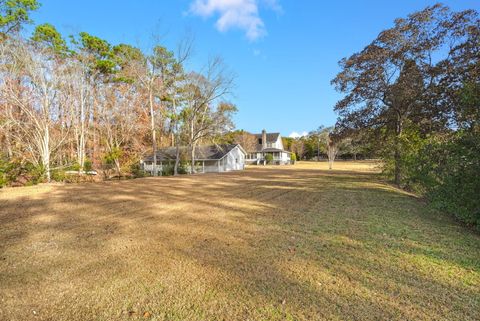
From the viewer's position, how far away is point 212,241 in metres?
4.71

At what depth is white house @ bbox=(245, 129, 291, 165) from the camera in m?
51.4

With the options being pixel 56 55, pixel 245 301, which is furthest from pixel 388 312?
pixel 56 55

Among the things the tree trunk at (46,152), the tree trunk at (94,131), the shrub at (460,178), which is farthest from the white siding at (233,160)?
→ the shrub at (460,178)

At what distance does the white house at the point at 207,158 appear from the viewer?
1218 inches

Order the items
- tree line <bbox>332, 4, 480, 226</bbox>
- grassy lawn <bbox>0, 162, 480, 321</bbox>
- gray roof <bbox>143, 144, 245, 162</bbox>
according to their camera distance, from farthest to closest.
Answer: gray roof <bbox>143, 144, 245, 162</bbox>
tree line <bbox>332, 4, 480, 226</bbox>
grassy lawn <bbox>0, 162, 480, 321</bbox>

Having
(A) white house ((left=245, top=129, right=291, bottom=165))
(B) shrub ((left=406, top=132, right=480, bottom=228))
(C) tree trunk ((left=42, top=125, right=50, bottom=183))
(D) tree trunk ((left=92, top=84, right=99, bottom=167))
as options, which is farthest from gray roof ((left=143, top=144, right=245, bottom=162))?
(B) shrub ((left=406, top=132, right=480, bottom=228))

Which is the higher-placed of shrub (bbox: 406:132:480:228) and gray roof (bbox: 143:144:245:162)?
gray roof (bbox: 143:144:245:162)

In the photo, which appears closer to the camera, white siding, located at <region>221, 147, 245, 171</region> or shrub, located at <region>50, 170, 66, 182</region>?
shrub, located at <region>50, 170, 66, 182</region>

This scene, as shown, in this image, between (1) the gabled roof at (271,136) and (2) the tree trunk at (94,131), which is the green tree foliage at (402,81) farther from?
(1) the gabled roof at (271,136)

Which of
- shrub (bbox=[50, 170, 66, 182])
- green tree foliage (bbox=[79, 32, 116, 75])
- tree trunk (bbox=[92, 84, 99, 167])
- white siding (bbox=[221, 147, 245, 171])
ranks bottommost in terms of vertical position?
shrub (bbox=[50, 170, 66, 182])

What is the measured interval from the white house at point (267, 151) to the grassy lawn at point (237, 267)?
44306 millimetres

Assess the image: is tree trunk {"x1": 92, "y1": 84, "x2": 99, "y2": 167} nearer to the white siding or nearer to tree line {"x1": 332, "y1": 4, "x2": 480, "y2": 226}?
the white siding

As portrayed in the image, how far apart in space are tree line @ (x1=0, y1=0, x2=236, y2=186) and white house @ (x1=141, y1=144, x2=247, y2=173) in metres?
2.10

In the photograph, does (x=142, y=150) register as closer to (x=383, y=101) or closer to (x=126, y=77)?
(x=126, y=77)
